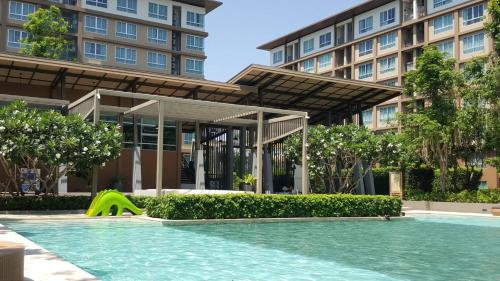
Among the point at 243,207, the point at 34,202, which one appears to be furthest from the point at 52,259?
the point at 34,202

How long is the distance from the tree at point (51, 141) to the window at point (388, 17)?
47.4 meters

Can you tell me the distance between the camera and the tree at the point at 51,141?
62.9 ft

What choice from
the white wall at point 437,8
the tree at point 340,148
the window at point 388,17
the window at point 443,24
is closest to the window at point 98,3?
the window at point 388,17

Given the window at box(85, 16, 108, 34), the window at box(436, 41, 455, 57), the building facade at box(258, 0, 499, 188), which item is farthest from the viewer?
the window at box(85, 16, 108, 34)

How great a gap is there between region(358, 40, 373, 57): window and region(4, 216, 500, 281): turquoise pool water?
48.2m

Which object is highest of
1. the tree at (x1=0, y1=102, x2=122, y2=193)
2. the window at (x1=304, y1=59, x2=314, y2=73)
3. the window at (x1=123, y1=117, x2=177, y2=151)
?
the window at (x1=304, y1=59, x2=314, y2=73)

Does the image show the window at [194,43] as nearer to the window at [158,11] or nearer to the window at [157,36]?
the window at [157,36]

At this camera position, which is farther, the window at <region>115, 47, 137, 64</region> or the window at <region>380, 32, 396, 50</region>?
the window at <region>380, 32, 396, 50</region>

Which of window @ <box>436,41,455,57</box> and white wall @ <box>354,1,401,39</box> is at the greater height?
white wall @ <box>354,1,401,39</box>

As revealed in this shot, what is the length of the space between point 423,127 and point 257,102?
11.5m

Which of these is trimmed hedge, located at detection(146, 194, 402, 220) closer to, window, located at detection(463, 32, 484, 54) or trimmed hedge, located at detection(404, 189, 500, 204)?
trimmed hedge, located at detection(404, 189, 500, 204)

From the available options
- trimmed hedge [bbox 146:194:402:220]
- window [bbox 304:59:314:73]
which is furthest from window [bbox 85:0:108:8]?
trimmed hedge [bbox 146:194:402:220]

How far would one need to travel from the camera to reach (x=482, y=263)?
1113 cm

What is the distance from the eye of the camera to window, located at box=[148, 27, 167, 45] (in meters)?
62.4
